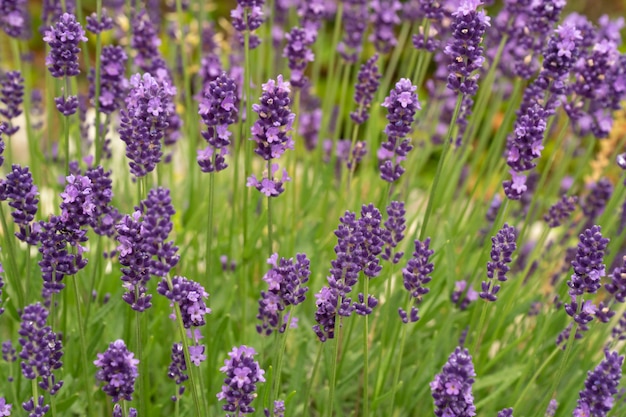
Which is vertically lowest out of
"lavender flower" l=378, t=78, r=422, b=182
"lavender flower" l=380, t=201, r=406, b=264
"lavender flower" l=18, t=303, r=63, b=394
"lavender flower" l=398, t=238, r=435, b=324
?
"lavender flower" l=18, t=303, r=63, b=394

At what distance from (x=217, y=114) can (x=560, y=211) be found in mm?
1592

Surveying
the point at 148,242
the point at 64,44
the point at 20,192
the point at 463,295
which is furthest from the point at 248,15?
the point at 463,295

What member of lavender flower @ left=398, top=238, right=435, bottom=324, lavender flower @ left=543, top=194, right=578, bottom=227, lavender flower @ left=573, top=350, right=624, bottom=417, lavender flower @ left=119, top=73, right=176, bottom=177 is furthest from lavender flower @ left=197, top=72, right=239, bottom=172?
lavender flower @ left=543, top=194, right=578, bottom=227

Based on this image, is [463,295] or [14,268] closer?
[14,268]

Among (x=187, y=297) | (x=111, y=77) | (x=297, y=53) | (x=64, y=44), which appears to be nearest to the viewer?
(x=187, y=297)

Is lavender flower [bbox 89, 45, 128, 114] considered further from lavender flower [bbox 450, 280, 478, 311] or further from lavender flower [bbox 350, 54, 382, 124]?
lavender flower [bbox 450, 280, 478, 311]

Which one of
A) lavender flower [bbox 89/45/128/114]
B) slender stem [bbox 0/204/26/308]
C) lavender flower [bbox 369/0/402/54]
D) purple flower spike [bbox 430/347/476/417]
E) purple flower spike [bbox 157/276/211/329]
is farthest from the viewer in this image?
lavender flower [bbox 369/0/402/54]

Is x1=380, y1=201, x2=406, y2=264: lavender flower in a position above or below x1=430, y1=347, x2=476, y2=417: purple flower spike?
above

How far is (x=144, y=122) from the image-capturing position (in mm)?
2119

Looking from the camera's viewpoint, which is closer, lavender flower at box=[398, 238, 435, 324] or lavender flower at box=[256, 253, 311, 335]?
lavender flower at box=[256, 253, 311, 335]

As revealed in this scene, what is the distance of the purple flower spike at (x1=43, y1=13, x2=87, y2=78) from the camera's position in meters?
2.33

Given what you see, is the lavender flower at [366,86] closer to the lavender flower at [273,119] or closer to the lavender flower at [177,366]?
the lavender flower at [273,119]

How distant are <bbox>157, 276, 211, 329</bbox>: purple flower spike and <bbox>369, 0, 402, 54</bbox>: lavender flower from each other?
6.34 feet

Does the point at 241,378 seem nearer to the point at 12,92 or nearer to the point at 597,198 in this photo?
the point at 12,92
